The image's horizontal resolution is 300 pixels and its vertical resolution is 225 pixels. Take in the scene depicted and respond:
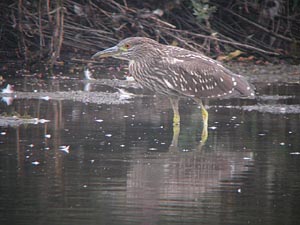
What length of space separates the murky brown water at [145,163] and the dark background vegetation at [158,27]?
10.7ft

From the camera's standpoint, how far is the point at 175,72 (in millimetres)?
11648

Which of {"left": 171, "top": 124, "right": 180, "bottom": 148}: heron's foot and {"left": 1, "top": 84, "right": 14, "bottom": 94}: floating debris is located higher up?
{"left": 1, "top": 84, "right": 14, "bottom": 94}: floating debris

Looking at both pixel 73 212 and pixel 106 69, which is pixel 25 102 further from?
pixel 73 212

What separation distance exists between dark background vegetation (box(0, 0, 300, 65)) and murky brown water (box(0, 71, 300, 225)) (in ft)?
10.7

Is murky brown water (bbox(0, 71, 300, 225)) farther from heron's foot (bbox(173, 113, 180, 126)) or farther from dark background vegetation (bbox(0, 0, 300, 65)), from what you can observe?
dark background vegetation (bbox(0, 0, 300, 65))

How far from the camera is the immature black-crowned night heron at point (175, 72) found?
38.0ft

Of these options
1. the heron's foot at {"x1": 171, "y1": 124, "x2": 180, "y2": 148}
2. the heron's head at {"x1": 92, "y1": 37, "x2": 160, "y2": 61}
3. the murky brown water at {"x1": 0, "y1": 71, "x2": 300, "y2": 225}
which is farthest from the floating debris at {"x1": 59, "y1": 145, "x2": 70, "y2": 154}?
the heron's head at {"x1": 92, "y1": 37, "x2": 160, "y2": 61}

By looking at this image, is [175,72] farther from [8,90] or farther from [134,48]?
[8,90]

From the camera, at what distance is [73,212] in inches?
275

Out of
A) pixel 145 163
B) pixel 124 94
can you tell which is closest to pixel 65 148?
pixel 145 163

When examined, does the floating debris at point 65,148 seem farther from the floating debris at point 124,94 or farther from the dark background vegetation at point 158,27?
the dark background vegetation at point 158,27

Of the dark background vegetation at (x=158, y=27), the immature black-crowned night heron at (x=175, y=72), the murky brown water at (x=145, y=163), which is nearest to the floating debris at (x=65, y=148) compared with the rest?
the murky brown water at (x=145, y=163)

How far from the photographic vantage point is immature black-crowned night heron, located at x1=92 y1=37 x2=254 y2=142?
38.0 ft

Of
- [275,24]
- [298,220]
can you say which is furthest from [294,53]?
[298,220]
